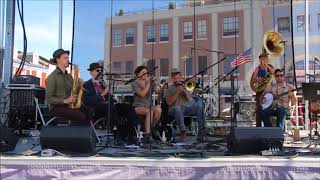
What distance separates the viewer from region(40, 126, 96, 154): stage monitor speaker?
4109 mm

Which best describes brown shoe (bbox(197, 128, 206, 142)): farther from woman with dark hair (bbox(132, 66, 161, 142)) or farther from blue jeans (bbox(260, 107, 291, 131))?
blue jeans (bbox(260, 107, 291, 131))

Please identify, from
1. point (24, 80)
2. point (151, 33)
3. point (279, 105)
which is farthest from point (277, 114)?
point (151, 33)

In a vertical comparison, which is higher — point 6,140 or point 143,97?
point 143,97

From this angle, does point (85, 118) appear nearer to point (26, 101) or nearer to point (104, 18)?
point (26, 101)

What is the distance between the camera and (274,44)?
19.8 ft

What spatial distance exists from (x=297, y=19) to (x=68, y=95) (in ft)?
47.0

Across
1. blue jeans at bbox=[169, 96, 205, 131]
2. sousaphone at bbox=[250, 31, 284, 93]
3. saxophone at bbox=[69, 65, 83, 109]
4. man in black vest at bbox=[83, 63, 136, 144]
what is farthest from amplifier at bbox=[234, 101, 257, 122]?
saxophone at bbox=[69, 65, 83, 109]

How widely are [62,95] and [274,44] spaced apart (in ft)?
9.35

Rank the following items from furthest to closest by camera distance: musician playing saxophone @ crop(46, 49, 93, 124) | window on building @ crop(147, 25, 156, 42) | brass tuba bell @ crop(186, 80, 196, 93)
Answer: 1. window on building @ crop(147, 25, 156, 42)
2. brass tuba bell @ crop(186, 80, 196, 93)
3. musician playing saxophone @ crop(46, 49, 93, 124)

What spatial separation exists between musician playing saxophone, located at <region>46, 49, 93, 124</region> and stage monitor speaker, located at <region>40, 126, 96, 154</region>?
834mm

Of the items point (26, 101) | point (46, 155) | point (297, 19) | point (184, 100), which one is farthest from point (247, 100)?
point (297, 19)

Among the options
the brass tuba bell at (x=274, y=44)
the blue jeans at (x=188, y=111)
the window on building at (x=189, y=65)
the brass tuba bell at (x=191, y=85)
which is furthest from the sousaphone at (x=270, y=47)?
the window on building at (x=189, y=65)

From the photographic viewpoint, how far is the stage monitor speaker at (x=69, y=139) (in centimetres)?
411

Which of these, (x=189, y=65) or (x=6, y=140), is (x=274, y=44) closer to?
(x=6, y=140)
